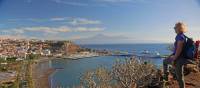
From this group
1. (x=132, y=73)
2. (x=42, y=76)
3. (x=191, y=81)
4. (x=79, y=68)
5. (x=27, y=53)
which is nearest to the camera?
(x=191, y=81)

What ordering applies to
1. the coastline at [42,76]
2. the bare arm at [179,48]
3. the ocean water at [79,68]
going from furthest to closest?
1. the coastline at [42,76]
2. the ocean water at [79,68]
3. the bare arm at [179,48]

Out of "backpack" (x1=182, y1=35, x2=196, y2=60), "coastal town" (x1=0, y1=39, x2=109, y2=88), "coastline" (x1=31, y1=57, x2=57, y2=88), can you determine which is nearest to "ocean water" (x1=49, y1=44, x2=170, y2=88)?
"coastline" (x1=31, y1=57, x2=57, y2=88)

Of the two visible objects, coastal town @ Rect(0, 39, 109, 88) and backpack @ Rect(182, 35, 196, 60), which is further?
coastal town @ Rect(0, 39, 109, 88)

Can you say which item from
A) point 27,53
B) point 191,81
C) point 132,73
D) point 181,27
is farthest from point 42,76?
point 181,27

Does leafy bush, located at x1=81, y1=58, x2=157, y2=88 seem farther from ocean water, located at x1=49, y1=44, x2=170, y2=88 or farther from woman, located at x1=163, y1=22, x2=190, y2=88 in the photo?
woman, located at x1=163, y1=22, x2=190, y2=88

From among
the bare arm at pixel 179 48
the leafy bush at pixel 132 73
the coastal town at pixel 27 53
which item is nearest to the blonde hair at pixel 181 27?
the bare arm at pixel 179 48

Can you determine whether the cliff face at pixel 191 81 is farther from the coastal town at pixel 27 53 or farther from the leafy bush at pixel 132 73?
the coastal town at pixel 27 53

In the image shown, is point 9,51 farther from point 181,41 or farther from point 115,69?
point 181,41

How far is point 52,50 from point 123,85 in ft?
186

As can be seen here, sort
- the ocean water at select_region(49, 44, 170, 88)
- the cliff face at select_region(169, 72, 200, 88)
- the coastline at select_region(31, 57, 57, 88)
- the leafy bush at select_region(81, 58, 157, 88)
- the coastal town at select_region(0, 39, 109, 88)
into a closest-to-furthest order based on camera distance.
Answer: the cliff face at select_region(169, 72, 200, 88) → the leafy bush at select_region(81, 58, 157, 88) → the ocean water at select_region(49, 44, 170, 88) → the coastline at select_region(31, 57, 57, 88) → the coastal town at select_region(0, 39, 109, 88)

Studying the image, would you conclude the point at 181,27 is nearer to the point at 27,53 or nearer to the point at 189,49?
the point at 189,49

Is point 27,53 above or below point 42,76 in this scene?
above

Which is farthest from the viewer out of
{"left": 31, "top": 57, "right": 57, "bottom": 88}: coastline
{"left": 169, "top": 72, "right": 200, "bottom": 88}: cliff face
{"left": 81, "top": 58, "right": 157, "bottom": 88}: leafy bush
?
{"left": 31, "top": 57, "right": 57, "bottom": 88}: coastline

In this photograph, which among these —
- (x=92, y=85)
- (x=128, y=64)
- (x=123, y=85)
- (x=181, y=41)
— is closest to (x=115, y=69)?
(x=128, y=64)
